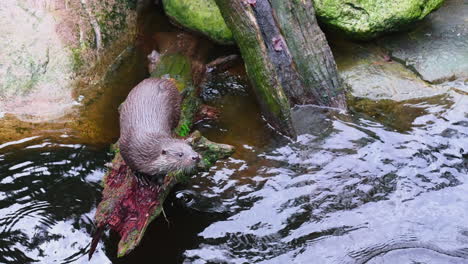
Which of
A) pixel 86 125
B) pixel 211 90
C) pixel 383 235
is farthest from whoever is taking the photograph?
pixel 211 90

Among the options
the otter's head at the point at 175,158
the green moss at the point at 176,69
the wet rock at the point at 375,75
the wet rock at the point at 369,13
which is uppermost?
the green moss at the point at 176,69

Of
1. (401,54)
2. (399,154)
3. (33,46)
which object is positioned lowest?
(399,154)

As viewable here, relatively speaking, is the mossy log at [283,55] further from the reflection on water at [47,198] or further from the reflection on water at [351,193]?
the reflection on water at [47,198]

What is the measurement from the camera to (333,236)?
385 cm

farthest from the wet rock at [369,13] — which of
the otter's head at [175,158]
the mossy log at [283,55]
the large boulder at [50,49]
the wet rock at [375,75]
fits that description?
the otter's head at [175,158]

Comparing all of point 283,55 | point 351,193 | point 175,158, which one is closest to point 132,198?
point 175,158

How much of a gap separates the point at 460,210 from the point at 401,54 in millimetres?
1885

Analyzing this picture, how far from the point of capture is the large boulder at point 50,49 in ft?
15.9

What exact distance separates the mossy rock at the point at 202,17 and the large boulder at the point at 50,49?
607mm

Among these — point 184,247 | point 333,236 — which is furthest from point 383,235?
point 184,247

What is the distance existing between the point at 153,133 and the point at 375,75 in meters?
2.32

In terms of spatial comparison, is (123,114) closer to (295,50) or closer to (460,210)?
(295,50)

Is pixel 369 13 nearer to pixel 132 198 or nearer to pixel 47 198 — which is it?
pixel 132 198

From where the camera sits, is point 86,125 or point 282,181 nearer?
point 282,181
